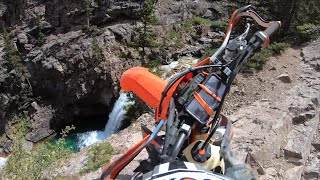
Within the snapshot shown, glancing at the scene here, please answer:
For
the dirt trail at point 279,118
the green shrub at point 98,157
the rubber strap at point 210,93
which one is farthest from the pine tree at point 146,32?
the rubber strap at point 210,93

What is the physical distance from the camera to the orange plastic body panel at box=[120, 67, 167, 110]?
4115 millimetres

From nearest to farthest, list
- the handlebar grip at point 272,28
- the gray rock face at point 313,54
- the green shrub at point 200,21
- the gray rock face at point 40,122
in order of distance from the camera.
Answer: the handlebar grip at point 272,28, the gray rock face at point 313,54, the gray rock face at point 40,122, the green shrub at point 200,21

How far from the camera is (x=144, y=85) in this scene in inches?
165

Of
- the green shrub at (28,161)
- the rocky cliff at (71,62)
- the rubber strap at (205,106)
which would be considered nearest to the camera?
the rubber strap at (205,106)

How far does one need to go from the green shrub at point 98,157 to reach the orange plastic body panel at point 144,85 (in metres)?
4.10

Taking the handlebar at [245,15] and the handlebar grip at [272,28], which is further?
the handlebar at [245,15]

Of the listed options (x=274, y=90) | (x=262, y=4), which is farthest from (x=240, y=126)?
(x=262, y=4)

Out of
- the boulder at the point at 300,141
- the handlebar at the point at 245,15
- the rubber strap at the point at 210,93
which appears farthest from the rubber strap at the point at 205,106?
the boulder at the point at 300,141

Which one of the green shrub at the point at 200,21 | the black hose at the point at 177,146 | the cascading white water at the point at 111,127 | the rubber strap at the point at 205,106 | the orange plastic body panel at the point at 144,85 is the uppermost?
the rubber strap at the point at 205,106

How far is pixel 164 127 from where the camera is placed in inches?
122

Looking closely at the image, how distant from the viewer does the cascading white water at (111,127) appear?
2259 centimetres

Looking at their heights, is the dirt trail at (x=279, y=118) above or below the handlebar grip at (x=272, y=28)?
below

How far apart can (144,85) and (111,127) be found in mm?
19562

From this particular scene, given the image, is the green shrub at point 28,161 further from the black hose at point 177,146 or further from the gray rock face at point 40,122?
the gray rock face at point 40,122
